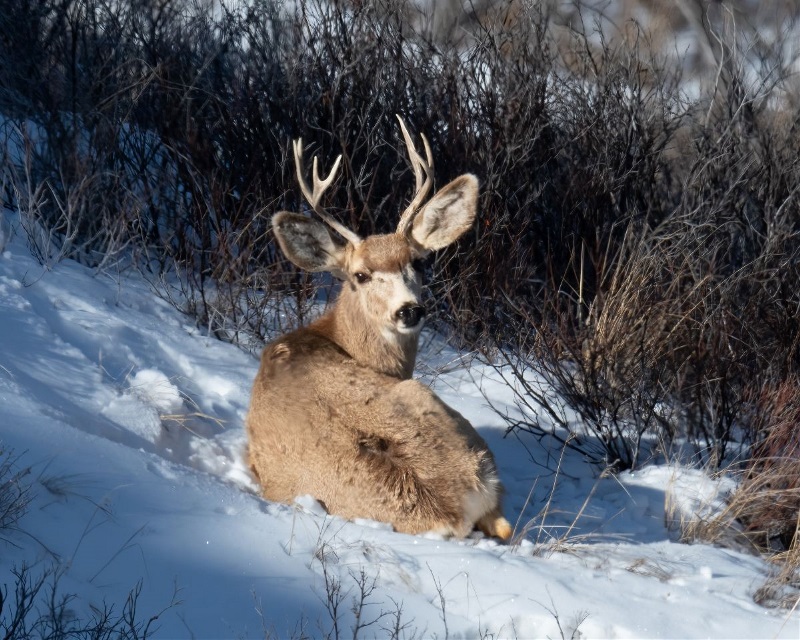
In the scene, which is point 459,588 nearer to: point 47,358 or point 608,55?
point 47,358

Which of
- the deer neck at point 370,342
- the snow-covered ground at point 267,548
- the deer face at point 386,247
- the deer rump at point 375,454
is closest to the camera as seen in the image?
the snow-covered ground at point 267,548

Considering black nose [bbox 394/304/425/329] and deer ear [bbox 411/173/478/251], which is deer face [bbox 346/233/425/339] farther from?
deer ear [bbox 411/173/478/251]

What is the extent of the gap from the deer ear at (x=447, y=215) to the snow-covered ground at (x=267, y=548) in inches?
50.9

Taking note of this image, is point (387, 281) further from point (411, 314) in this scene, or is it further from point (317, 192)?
point (317, 192)

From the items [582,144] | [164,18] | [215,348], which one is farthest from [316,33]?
[215,348]

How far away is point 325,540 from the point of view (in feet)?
12.9

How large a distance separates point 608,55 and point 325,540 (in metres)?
5.52

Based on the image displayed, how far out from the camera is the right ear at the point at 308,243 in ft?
16.4

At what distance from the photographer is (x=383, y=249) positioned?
16.7 feet

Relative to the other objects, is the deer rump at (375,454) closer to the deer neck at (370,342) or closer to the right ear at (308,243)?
the deer neck at (370,342)

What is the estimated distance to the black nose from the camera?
192 inches

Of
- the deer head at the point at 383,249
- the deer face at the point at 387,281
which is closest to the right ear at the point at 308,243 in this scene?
the deer head at the point at 383,249

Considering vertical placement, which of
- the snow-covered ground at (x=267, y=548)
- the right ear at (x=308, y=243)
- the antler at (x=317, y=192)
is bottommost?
the snow-covered ground at (x=267, y=548)

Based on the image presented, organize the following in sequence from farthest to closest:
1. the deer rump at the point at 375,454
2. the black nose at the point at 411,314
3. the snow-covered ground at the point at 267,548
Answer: the black nose at the point at 411,314
the deer rump at the point at 375,454
the snow-covered ground at the point at 267,548
